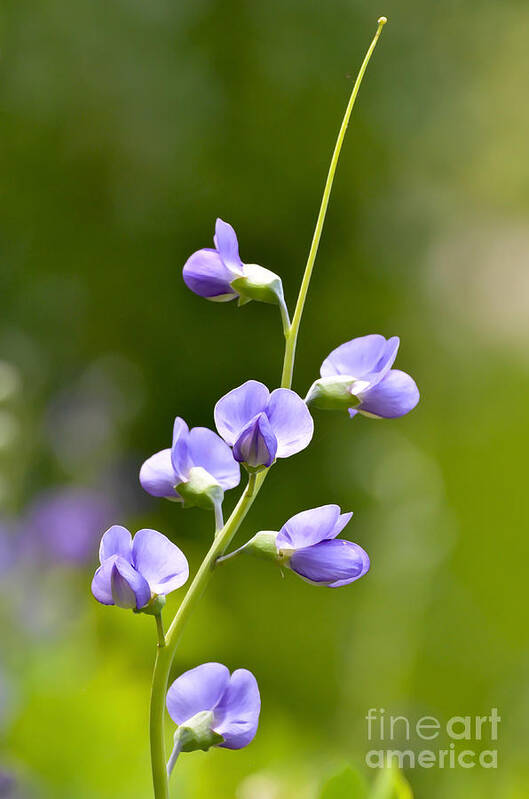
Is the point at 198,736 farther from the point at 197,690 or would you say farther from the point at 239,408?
the point at 239,408

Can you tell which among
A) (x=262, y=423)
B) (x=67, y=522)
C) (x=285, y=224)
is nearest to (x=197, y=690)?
(x=262, y=423)

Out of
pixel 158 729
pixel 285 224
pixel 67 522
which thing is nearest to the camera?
pixel 158 729

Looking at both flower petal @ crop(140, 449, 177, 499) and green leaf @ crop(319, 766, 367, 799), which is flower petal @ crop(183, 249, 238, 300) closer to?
flower petal @ crop(140, 449, 177, 499)

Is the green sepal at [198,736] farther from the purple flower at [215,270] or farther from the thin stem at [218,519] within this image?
the purple flower at [215,270]

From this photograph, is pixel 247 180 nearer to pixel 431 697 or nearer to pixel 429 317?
pixel 429 317

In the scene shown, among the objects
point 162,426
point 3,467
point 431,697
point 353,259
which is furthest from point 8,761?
point 353,259

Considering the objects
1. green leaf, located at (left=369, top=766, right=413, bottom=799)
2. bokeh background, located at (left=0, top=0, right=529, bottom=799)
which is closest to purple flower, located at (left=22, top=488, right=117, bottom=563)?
bokeh background, located at (left=0, top=0, right=529, bottom=799)

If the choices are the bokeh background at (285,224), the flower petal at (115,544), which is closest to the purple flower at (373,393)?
the flower petal at (115,544)
